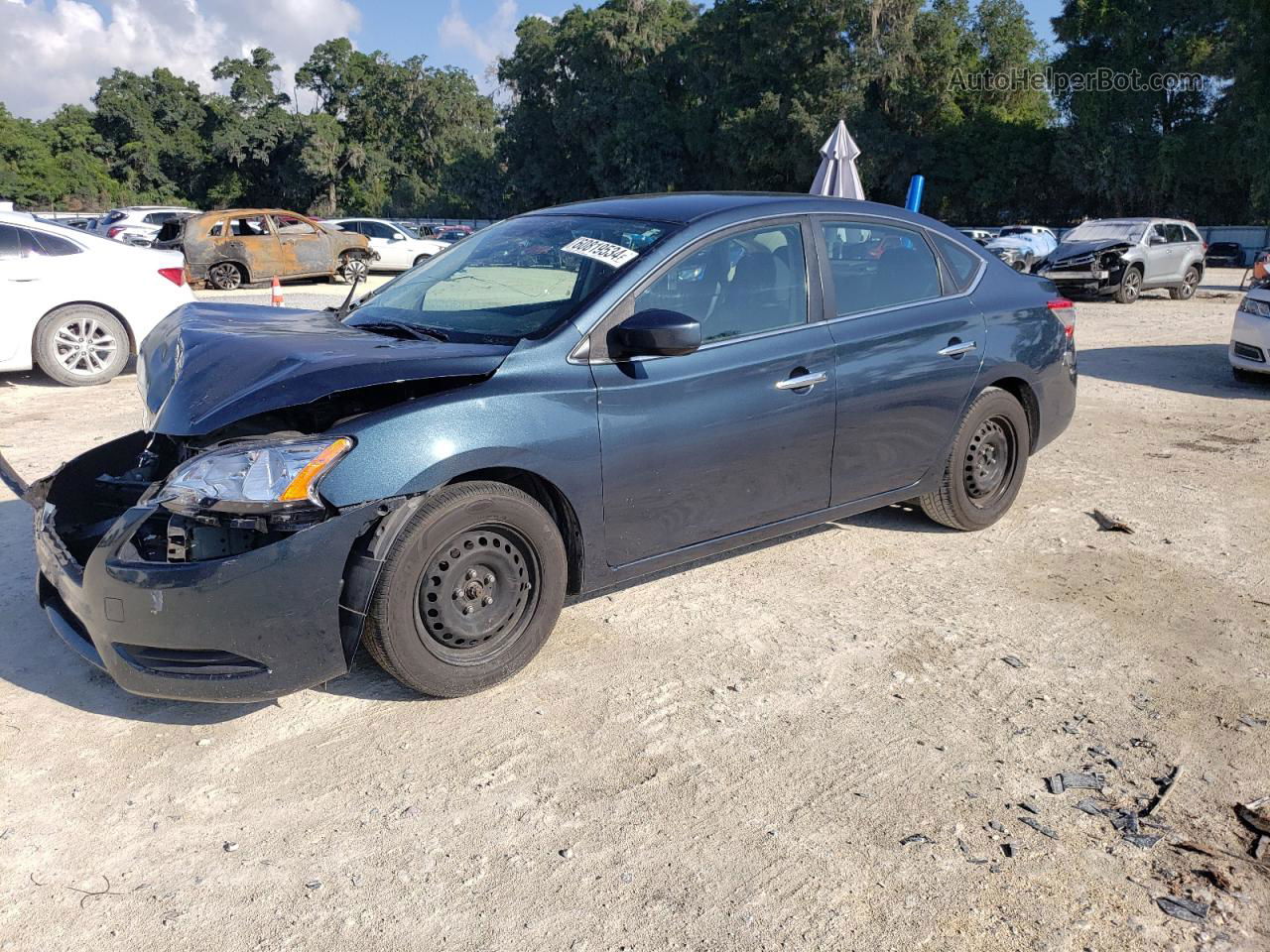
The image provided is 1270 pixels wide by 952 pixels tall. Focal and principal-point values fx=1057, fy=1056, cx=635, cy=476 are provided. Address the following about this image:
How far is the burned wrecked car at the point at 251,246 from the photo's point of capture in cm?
2036

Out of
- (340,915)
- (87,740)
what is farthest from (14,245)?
(340,915)

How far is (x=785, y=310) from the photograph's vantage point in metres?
4.41

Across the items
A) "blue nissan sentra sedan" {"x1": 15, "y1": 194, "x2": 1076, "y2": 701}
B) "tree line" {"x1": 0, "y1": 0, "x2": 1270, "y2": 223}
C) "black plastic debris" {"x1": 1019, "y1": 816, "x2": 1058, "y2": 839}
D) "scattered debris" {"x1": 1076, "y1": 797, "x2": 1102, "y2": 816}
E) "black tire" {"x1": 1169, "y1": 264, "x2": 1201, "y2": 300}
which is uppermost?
"tree line" {"x1": 0, "y1": 0, "x2": 1270, "y2": 223}

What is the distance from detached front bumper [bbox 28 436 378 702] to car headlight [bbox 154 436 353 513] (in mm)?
117

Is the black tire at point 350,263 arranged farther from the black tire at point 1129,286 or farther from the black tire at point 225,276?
the black tire at point 1129,286

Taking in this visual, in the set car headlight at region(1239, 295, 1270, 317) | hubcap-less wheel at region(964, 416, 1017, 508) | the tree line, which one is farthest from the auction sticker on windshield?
the tree line

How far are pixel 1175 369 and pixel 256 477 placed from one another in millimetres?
10618

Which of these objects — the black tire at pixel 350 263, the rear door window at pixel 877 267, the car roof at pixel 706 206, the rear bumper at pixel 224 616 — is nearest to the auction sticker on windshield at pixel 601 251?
the car roof at pixel 706 206

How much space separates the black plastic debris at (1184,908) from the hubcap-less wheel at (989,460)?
288 centimetres

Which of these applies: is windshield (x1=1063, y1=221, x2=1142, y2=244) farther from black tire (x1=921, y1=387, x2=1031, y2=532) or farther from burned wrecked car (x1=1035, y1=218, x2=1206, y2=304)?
black tire (x1=921, y1=387, x2=1031, y2=532)

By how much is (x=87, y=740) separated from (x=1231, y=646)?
165 inches

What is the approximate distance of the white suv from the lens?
25347 mm

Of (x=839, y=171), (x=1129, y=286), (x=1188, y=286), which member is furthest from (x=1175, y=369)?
(x=1188, y=286)

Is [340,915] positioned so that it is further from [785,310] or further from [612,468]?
[785,310]
